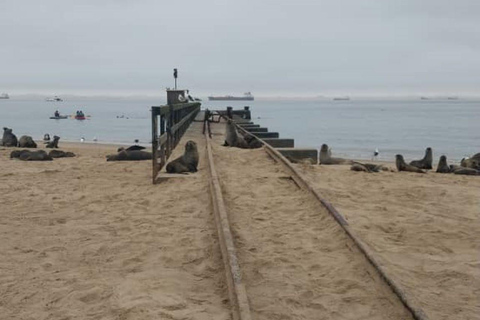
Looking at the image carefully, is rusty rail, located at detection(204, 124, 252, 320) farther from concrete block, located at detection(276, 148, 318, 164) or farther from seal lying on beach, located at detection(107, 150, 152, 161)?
seal lying on beach, located at detection(107, 150, 152, 161)

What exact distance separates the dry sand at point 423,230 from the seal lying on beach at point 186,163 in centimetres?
Result: 237

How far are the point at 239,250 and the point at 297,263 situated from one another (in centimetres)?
61

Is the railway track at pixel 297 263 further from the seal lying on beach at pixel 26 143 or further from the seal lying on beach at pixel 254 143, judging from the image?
the seal lying on beach at pixel 26 143

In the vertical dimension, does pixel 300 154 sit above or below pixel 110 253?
above

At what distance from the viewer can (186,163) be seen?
34.6 feet

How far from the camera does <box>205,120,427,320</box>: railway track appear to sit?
3887 millimetres

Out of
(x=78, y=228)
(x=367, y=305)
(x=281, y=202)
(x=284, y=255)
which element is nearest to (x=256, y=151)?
(x=281, y=202)

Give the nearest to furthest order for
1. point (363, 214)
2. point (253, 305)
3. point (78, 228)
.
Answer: point (253, 305) < point (78, 228) < point (363, 214)

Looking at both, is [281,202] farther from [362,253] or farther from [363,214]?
[362,253]

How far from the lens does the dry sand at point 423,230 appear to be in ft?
14.0

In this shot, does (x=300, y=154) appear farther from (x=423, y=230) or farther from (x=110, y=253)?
(x=110, y=253)

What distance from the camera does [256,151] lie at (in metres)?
14.0

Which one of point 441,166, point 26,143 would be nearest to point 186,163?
point 441,166

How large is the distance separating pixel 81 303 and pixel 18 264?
4.35ft
